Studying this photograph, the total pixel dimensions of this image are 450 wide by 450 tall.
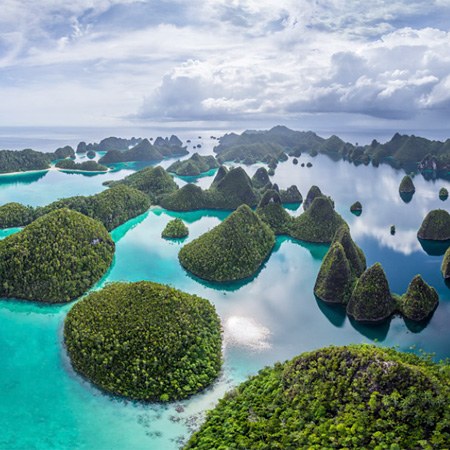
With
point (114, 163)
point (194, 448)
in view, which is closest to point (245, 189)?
point (194, 448)

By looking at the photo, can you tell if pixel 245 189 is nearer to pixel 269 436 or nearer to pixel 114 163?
pixel 269 436

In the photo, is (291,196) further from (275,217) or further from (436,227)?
(436,227)

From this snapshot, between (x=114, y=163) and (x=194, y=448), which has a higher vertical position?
(x=114, y=163)

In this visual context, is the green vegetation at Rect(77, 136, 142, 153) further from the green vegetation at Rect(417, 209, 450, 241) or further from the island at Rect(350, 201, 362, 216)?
the green vegetation at Rect(417, 209, 450, 241)

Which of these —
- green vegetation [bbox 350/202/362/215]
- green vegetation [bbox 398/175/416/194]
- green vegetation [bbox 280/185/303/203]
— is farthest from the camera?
green vegetation [bbox 398/175/416/194]

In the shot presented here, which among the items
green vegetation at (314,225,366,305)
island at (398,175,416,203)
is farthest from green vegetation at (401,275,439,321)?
island at (398,175,416,203)

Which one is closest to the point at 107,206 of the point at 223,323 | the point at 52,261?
the point at 52,261
